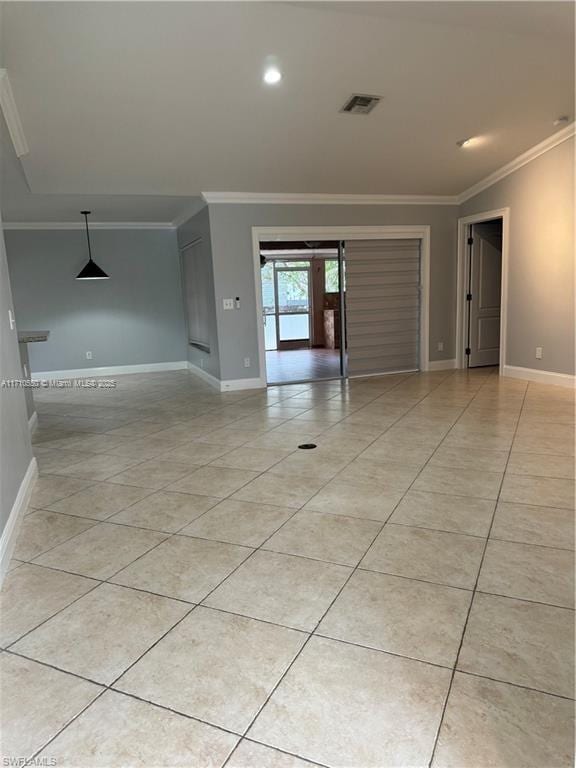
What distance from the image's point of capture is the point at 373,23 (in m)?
3.14

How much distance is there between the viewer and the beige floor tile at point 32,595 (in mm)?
1789

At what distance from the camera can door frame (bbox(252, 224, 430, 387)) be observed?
6090mm

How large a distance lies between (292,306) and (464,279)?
15.8 ft

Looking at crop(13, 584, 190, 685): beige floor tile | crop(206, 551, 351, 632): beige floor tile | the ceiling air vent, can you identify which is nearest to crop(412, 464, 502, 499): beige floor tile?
crop(206, 551, 351, 632): beige floor tile

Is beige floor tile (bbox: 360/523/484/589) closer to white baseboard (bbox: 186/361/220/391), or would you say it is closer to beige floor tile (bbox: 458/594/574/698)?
beige floor tile (bbox: 458/594/574/698)

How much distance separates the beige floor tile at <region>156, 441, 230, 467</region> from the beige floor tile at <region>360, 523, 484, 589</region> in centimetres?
170

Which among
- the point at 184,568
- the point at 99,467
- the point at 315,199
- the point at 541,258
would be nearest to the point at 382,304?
the point at 315,199

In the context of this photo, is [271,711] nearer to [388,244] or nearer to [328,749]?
[328,749]

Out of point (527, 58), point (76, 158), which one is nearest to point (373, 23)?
→ point (527, 58)

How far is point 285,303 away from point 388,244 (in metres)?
4.51

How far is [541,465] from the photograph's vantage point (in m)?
3.18

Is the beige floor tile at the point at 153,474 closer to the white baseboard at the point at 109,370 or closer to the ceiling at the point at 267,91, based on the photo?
the ceiling at the point at 267,91

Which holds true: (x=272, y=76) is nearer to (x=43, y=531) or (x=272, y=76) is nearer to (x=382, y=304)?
(x=43, y=531)

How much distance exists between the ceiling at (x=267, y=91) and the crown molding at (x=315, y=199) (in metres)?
0.16
